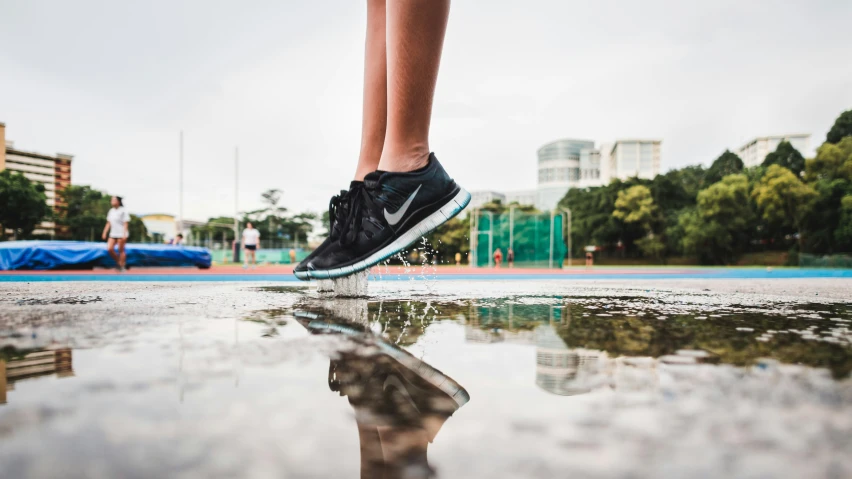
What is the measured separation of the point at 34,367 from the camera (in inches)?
19.7

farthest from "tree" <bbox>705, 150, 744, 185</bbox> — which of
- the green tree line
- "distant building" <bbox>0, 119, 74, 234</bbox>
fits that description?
"distant building" <bbox>0, 119, 74, 234</bbox>

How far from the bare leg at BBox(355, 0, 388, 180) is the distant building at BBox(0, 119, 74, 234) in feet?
175

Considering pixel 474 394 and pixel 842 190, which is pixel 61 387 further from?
pixel 842 190

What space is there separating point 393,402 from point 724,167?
47.2 meters

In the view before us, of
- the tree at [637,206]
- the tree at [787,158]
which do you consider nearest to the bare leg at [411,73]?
the tree at [637,206]

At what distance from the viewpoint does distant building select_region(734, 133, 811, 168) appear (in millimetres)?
55250

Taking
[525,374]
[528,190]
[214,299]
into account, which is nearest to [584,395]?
[525,374]

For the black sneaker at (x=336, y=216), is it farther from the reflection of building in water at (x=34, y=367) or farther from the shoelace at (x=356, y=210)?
the reflection of building in water at (x=34, y=367)

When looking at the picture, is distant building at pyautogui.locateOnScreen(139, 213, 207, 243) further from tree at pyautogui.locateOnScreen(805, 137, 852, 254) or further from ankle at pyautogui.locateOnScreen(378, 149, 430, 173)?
ankle at pyautogui.locateOnScreen(378, 149, 430, 173)

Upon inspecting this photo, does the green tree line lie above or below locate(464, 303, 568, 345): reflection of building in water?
above

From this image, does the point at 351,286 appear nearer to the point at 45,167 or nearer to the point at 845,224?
the point at 845,224

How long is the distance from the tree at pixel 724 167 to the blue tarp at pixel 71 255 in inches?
1526

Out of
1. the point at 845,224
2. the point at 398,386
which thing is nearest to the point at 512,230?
the point at 398,386

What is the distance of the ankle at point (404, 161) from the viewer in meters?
1.17
